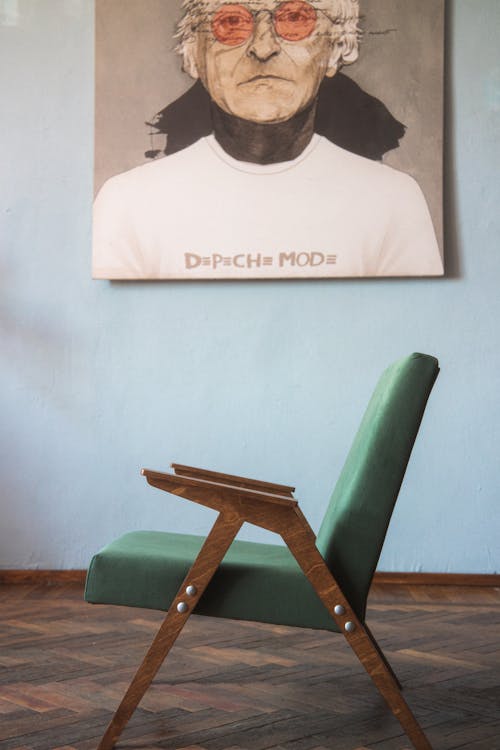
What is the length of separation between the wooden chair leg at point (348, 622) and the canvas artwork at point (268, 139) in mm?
2233

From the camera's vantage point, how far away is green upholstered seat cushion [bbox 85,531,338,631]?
1.98m

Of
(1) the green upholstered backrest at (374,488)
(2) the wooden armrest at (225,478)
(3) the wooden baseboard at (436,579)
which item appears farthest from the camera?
(3) the wooden baseboard at (436,579)

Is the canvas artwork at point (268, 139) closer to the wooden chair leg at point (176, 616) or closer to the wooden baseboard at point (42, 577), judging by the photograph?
the wooden baseboard at point (42, 577)

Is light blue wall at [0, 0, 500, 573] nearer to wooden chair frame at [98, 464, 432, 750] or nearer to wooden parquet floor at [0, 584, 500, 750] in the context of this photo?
wooden parquet floor at [0, 584, 500, 750]

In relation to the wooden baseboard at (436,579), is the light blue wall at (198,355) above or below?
above

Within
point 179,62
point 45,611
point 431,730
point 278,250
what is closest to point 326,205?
point 278,250

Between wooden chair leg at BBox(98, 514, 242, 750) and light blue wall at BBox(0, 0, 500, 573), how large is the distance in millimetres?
2081

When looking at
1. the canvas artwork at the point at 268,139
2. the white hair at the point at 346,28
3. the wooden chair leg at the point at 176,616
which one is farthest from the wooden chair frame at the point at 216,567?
the white hair at the point at 346,28

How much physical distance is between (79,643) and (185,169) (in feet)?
7.03

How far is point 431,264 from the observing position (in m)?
4.01

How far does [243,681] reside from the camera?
2.53 m

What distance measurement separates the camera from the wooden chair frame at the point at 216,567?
1.93 metres

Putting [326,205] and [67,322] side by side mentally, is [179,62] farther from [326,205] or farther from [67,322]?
[67,322]

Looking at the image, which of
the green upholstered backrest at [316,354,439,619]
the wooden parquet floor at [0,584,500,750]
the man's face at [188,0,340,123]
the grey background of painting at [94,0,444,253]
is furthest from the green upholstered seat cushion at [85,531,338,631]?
the man's face at [188,0,340,123]
